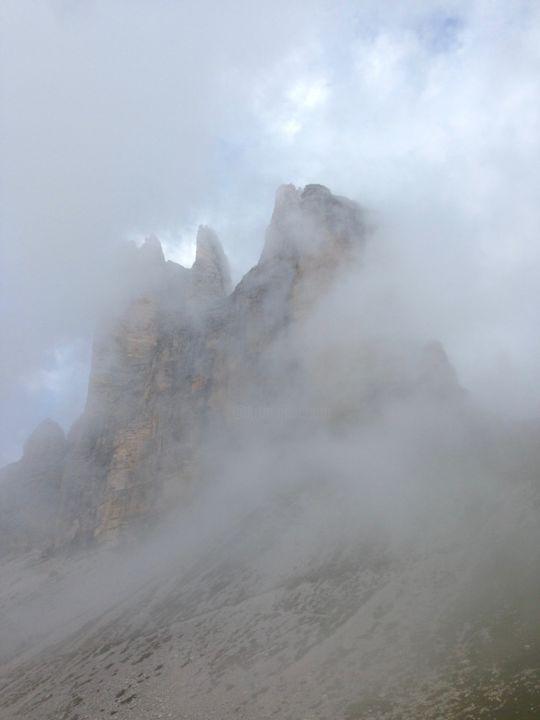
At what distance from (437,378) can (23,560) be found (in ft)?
320

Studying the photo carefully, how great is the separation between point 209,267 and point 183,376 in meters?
33.7

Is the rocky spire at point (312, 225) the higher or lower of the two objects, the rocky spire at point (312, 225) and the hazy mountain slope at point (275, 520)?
the higher

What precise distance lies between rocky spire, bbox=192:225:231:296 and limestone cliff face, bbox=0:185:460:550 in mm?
607

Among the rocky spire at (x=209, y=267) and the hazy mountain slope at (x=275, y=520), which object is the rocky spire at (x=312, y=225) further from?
the rocky spire at (x=209, y=267)

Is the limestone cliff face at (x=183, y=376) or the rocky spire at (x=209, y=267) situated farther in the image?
the rocky spire at (x=209, y=267)

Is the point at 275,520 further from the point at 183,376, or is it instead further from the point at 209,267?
the point at 209,267

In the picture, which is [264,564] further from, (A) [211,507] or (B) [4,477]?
(B) [4,477]

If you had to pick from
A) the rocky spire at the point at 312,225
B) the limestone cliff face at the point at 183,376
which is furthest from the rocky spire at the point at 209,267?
the rocky spire at the point at 312,225

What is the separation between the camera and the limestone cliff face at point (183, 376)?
11512 centimetres

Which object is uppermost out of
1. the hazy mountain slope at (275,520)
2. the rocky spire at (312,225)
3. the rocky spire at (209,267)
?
the rocky spire at (209,267)

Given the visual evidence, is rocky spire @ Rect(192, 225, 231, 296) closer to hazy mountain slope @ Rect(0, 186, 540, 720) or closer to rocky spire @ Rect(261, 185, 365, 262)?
hazy mountain slope @ Rect(0, 186, 540, 720)

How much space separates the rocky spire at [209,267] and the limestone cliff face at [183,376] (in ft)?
1.99

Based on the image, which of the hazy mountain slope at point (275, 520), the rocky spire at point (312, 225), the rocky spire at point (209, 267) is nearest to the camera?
the hazy mountain slope at point (275, 520)

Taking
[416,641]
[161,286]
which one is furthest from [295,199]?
[416,641]
